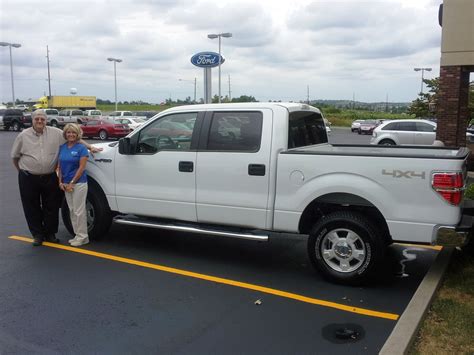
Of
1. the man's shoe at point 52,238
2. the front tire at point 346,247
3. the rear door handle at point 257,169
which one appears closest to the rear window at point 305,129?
the rear door handle at point 257,169

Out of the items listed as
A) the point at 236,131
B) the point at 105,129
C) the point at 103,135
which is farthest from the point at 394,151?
the point at 103,135

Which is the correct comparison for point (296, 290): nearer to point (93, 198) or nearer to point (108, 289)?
point (108, 289)

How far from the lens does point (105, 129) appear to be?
31297 millimetres

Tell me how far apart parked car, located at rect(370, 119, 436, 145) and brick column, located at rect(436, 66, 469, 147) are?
5687mm

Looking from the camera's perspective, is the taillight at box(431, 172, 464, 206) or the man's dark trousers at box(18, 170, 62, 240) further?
the man's dark trousers at box(18, 170, 62, 240)


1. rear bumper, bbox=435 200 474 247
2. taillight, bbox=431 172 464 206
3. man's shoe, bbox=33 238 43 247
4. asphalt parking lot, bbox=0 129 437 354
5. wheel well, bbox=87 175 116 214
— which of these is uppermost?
taillight, bbox=431 172 464 206

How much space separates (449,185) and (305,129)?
6.62 ft

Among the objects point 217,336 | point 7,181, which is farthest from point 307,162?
point 7,181

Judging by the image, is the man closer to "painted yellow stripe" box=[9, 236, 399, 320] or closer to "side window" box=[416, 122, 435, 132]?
"painted yellow stripe" box=[9, 236, 399, 320]

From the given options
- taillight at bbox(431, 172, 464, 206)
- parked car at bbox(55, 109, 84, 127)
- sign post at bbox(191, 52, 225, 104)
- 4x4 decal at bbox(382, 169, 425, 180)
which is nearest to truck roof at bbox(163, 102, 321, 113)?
4x4 decal at bbox(382, 169, 425, 180)

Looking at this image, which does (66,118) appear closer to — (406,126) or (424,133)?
(406,126)

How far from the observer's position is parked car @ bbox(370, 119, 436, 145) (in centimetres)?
1991

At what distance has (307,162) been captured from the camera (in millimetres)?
5180

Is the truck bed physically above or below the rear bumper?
above
